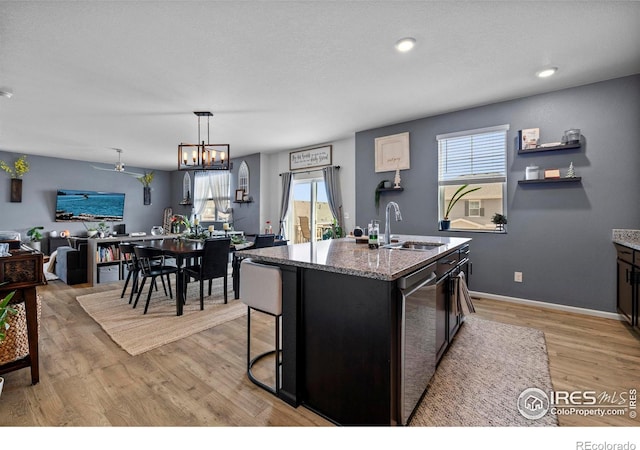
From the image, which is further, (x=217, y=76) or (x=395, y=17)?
(x=217, y=76)

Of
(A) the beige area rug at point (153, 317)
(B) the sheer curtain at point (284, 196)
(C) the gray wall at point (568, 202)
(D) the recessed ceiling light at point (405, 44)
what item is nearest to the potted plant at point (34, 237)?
(A) the beige area rug at point (153, 317)

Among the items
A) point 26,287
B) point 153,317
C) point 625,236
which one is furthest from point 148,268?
point 625,236

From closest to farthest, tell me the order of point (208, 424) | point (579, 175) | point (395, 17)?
point (208, 424) < point (395, 17) < point (579, 175)

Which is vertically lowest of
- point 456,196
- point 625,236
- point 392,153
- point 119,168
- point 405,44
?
point 625,236

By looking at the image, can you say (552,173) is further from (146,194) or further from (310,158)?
(146,194)

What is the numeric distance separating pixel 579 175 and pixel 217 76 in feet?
13.7

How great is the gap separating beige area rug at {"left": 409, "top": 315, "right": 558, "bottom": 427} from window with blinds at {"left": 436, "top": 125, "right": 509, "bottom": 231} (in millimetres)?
1666

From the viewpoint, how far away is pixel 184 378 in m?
2.01

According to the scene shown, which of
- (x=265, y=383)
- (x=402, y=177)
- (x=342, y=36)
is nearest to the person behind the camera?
(x=265, y=383)

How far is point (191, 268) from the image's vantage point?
12.1ft

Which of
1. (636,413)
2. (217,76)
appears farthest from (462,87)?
(636,413)

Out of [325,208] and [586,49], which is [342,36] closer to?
[586,49]

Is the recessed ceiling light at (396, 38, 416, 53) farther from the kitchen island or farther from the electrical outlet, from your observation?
the electrical outlet

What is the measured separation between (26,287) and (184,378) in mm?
1174
